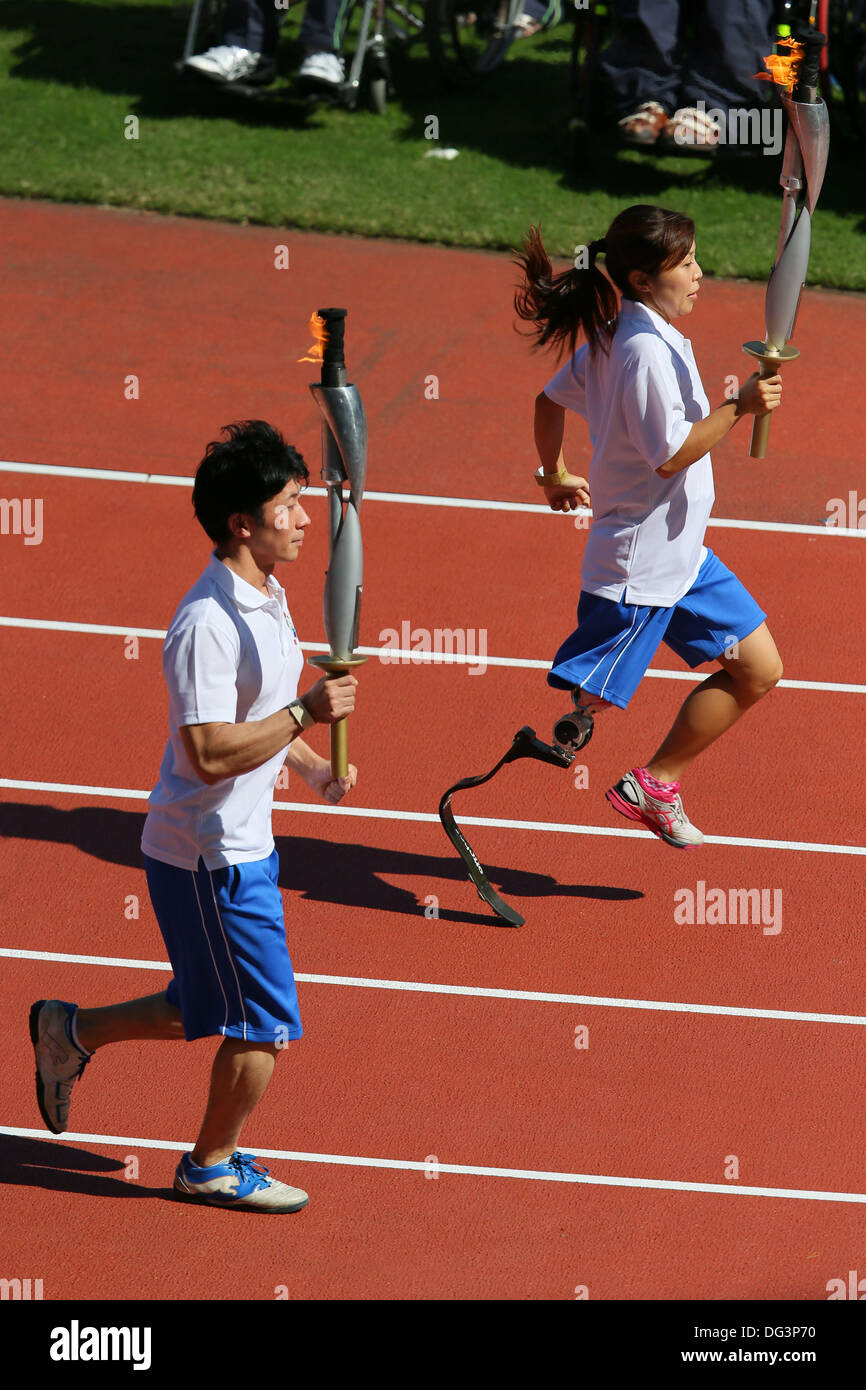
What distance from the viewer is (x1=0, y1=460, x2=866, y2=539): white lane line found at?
25.5 feet

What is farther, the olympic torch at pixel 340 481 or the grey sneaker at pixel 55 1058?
the grey sneaker at pixel 55 1058

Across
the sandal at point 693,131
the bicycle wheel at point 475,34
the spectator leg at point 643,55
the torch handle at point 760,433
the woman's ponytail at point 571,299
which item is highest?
the bicycle wheel at point 475,34

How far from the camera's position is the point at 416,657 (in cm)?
671

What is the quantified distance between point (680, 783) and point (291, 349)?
477cm

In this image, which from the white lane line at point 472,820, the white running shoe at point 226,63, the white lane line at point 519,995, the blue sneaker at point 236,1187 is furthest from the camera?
the white running shoe at point 226,63

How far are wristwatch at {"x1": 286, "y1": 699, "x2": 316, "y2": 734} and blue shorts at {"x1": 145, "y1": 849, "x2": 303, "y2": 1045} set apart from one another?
1.37ft

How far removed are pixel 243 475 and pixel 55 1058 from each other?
167 centimetres

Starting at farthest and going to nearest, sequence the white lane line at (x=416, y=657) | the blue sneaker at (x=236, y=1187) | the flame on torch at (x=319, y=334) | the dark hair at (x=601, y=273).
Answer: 1. the white lane line at (x=416, y=657)
2. the dark hair at (x=601, y=273)
3. the blue sneaker at (x=236, y=1187)
4. the flame on torch at (x=319, y=334)

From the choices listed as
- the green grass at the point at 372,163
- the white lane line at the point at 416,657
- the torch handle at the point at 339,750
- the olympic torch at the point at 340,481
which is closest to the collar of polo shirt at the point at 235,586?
the olympic torch at the point at 340,481

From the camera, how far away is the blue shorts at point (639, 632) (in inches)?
194

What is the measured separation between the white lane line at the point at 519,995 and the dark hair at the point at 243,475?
6.07ft

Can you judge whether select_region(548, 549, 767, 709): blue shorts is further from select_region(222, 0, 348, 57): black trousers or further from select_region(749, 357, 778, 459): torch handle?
select_region(222, 0, 348, 57): black trousers

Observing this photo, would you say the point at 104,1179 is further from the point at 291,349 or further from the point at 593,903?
the point at 291,349

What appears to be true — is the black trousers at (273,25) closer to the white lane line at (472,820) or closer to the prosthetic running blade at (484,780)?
the white lane line at (472,820)
